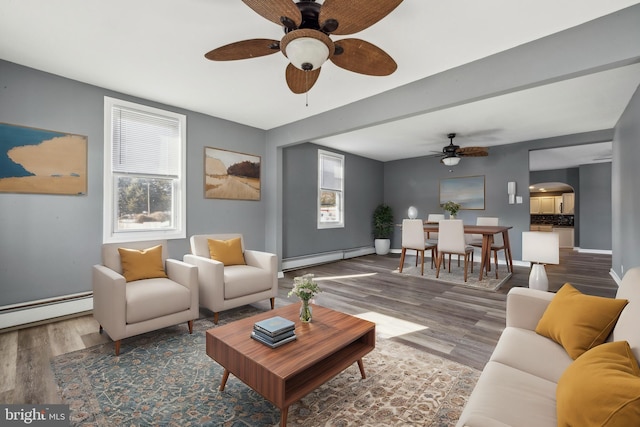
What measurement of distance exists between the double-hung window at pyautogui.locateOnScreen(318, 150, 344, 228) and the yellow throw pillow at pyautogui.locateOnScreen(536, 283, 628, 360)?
492 centimetres

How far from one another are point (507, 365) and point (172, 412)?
1.83m

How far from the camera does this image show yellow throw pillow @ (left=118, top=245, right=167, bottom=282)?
276cm

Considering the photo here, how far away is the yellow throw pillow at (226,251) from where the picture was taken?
3.41 m

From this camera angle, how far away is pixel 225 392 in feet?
6.08

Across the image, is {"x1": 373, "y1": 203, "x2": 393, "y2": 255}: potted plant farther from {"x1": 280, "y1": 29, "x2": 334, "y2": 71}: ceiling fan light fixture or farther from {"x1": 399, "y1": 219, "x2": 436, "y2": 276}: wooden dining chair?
{"x1": 280, "y1": 29, "x2": 334, "y2": 71}: ceiling fan light fixture

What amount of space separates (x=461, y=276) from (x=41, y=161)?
5.91 metres

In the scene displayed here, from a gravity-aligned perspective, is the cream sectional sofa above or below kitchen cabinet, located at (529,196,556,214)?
below

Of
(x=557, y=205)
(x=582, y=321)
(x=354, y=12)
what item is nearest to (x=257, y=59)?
(x=354, y=12)

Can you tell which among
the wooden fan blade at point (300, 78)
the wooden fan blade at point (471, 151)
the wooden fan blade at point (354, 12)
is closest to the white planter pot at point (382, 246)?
the wooden fan blade at point (471, 151)

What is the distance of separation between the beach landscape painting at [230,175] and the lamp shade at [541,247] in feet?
12.6

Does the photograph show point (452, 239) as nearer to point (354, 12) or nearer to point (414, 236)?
point (414, 236)

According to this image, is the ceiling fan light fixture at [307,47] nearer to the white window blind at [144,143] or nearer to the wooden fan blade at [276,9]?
the wooden fan blade at [276,9]

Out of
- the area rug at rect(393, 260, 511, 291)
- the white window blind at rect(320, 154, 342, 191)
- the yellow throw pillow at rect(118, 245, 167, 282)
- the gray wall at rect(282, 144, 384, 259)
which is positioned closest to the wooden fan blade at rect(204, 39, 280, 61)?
the yellow throw pillow at rect(118, 245, 167, 282)

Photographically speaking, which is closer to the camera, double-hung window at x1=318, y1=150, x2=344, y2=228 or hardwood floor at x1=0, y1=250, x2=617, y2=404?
hardwood floor at x1=0, y1=250, x2=617, y2=404
